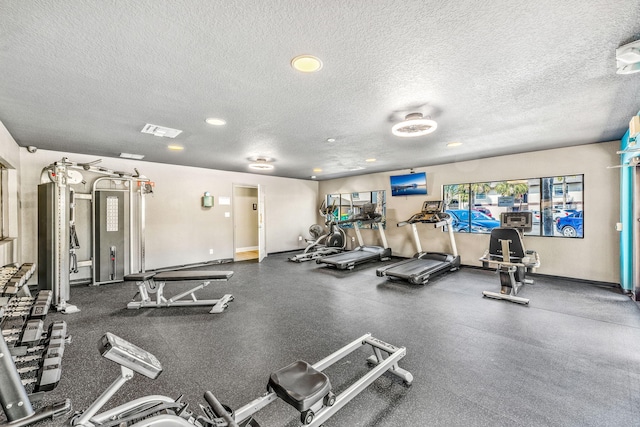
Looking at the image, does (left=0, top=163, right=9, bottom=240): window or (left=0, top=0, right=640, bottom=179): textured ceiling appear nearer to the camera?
(left=0, top=0, right=640, bottom=179): textured ceiling

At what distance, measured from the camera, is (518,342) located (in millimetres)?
2744

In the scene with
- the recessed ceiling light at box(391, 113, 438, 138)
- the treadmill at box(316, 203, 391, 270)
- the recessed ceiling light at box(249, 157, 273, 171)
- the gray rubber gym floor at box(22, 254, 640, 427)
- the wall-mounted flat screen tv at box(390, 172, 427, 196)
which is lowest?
the gray rubber gym floor at box(22, 254, 640, 427)

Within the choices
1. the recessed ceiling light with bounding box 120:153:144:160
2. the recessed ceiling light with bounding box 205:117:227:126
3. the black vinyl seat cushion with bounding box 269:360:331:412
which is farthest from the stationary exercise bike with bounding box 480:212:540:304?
the recessed ceiling light with bounding box 120:153:144:160

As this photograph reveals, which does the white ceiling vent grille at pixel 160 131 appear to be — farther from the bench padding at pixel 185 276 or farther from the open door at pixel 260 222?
the open door at pixel 260 222

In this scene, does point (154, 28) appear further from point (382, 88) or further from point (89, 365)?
point (89, 365)

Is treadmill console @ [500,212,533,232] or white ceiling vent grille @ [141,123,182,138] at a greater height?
white ceiling vent grille @ [141,123,182,138]

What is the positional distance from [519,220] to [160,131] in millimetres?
6026

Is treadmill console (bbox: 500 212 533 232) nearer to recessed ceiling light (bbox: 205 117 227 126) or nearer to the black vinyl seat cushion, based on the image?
the black vinyl seat cushion

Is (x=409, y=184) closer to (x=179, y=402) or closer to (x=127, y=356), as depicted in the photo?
(x=179, y=402)

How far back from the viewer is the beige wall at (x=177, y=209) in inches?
184

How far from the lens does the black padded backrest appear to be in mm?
4090

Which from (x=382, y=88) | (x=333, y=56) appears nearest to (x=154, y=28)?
(x=333, y=56)

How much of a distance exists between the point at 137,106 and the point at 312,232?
6336 mm

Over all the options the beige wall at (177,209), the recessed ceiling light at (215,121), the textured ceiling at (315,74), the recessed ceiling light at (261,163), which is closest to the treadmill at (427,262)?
the textured ceiling at (315,74)
